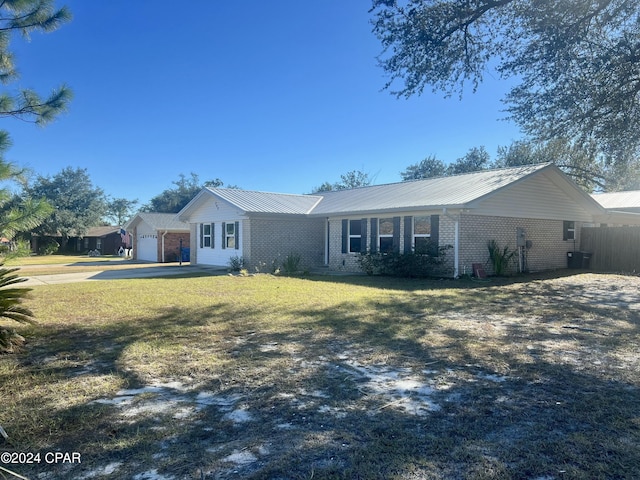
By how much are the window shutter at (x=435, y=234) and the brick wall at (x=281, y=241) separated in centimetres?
657

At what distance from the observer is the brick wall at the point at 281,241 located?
18188mm

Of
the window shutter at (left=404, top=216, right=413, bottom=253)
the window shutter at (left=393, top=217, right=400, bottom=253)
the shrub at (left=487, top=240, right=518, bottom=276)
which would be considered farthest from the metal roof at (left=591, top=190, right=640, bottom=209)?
the window shutter at (left=393, top=217, right=400, bottom=253)

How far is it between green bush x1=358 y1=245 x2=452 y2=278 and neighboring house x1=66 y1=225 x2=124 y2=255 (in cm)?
3410

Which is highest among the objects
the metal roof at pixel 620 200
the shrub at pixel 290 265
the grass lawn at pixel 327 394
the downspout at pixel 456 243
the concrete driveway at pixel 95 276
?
the metal roof at pixel 620 200

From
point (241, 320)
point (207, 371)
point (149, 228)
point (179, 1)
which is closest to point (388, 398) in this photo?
point (207, 371)

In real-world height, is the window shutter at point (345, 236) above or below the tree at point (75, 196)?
below

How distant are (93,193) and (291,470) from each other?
57369 millimetres

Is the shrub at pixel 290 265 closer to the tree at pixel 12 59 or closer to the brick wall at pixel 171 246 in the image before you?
the tree at pixel 12 59

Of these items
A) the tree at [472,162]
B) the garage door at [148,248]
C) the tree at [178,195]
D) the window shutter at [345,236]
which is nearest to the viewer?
the window shutter at [345,236]

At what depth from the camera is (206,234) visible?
71.4ft

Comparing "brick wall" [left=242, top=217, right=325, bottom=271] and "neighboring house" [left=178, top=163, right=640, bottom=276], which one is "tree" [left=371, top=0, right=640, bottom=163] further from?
"brick wall" [left=242, top=217, right=325, bottom=271]

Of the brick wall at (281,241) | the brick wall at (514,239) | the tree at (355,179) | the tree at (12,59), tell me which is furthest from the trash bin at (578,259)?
the tree at (355,179)

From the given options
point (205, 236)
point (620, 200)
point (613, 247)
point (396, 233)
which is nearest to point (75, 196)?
point (205, 236)

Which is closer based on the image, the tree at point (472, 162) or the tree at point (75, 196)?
→ the tree at point (75, 196)
